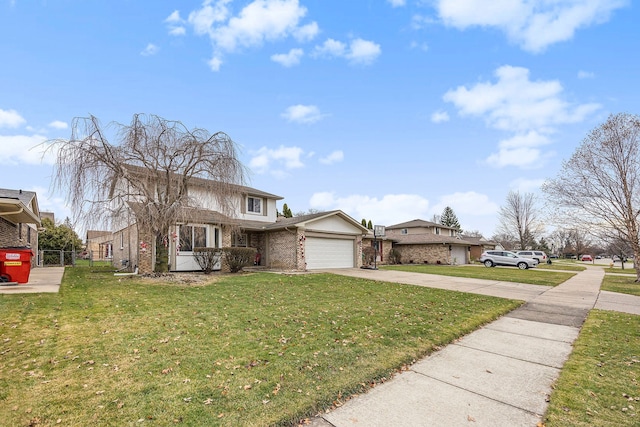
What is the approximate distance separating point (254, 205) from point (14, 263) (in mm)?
12836

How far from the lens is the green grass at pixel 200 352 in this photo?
10.2 ft

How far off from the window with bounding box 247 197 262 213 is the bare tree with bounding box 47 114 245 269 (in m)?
7.55

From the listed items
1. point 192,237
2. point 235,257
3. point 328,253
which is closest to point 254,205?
point 192,237

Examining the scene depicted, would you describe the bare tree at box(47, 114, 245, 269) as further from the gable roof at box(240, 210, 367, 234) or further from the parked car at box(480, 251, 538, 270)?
the parked car at box(480, 251, 538, 270)

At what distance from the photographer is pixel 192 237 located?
16516 mm

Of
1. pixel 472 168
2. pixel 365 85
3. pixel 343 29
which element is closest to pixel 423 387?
pixel 343 29

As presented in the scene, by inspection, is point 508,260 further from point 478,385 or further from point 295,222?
point 478,385

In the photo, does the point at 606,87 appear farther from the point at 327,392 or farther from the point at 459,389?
the point at 327,392

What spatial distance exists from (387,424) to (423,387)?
106cm

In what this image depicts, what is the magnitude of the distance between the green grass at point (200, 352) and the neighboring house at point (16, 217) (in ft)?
14.2

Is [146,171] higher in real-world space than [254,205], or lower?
higher

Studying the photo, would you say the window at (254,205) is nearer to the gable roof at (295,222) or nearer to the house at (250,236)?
the house at (250,236)

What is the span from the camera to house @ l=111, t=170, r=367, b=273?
1348 centimetres

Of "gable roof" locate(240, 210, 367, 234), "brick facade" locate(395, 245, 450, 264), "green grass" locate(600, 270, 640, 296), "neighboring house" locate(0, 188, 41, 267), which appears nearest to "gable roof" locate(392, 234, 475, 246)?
"brick facade" locate(395, 245, 450, 264)
